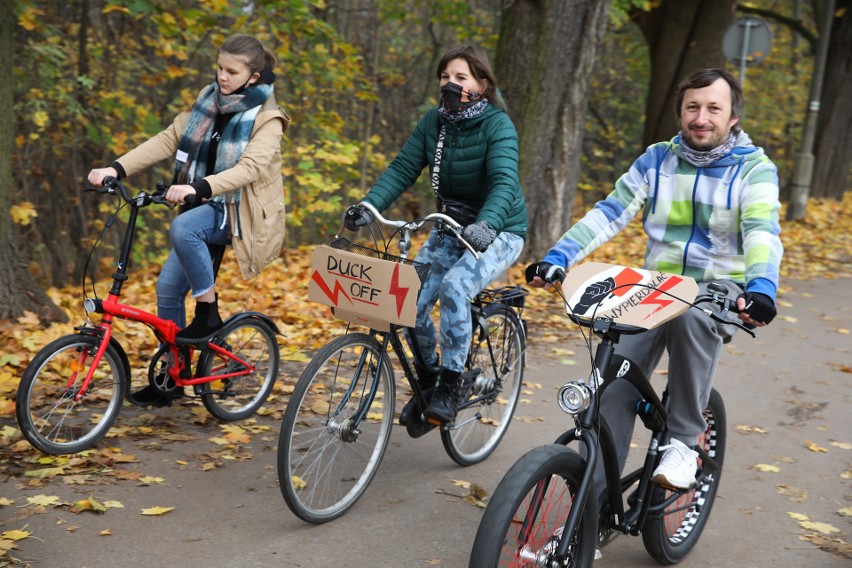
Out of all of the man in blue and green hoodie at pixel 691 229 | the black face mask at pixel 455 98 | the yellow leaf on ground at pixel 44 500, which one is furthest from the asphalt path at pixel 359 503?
the black face mask at pixel 455 98

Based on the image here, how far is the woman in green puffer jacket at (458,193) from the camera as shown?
4219 mm

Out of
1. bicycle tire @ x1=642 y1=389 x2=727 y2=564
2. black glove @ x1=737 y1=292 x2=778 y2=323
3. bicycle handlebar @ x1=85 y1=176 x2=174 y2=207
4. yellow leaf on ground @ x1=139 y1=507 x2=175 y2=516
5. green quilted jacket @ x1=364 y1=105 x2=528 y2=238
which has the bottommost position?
yellow leaf on ground @ x1=139 y1=507 x2=175 y2=516

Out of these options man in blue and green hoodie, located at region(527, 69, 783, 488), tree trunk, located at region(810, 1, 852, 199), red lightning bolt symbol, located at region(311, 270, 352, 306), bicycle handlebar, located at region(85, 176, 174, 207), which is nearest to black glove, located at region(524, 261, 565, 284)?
man in blue and green hoodie, located at region(527, 69, 783, 488)

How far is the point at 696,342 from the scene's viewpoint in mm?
3258

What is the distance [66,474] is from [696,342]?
2.97m

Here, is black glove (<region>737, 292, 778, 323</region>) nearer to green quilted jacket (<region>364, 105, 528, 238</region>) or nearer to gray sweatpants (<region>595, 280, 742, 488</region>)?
gray sweatpants (<region>595, 280, 742, 488</region>)

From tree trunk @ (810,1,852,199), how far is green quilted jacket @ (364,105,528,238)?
17.6m

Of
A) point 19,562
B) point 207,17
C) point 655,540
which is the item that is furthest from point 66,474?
point 207,17

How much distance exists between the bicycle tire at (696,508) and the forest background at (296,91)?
4.98m

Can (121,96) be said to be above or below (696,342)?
above

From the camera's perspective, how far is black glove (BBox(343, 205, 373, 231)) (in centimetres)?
406

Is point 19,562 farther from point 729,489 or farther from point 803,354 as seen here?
point 803,354

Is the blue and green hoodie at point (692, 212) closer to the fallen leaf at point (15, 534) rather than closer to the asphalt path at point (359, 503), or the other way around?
the asphalt path at point (359, 503)

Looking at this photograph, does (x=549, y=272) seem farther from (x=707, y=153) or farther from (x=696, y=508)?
(x=696, y=508)
